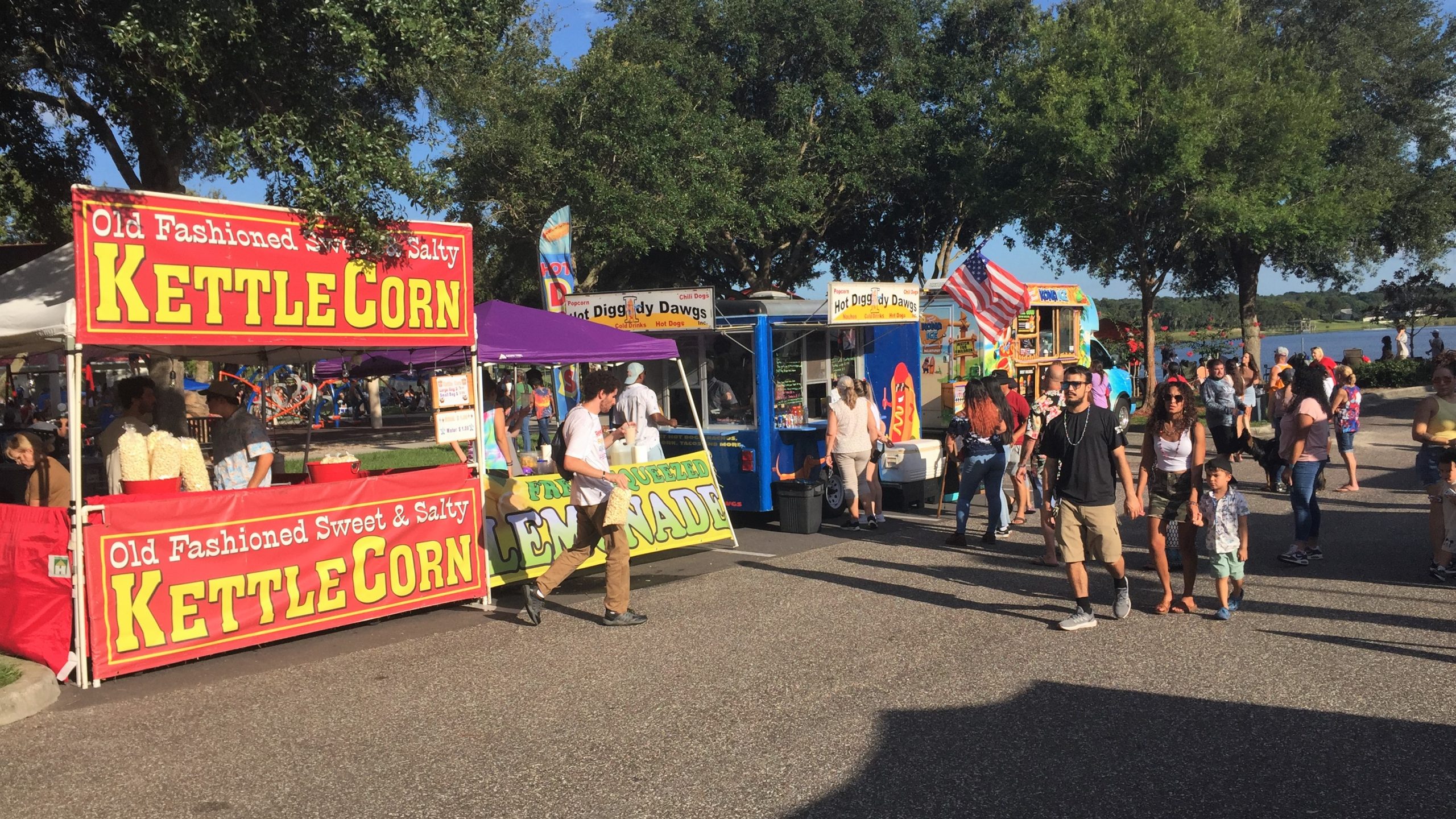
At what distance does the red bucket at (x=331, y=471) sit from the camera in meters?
8.70

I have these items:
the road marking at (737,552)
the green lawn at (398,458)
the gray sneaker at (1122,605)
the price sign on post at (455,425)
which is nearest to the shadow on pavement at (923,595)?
the gray sneaker at (1122,605)

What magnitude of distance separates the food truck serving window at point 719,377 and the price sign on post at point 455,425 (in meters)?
4.45

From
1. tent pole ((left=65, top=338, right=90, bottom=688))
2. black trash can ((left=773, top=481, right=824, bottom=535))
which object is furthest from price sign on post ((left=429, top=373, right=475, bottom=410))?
black trash can ((left=773, top=481, right=824, bottom=535))

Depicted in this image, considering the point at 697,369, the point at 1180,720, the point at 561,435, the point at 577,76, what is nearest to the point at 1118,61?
the point at 577,76

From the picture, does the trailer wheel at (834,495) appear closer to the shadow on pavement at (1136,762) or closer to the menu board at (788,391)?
the menu board at (788,391)

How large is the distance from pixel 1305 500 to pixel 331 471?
7.87 meters

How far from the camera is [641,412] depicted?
39.7 ft

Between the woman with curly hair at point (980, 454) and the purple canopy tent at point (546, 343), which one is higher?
the purple canopy tent at point (546, 343)

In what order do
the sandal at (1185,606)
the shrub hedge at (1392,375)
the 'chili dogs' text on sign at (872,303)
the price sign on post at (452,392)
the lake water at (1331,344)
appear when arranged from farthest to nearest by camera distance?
the lake water at (1331,344) < the shrub hedge at (1392,375) < the 'chili dogs' text on sign at (872,303) < the price sign on post at (452,392) < the sandal at (1185,606)

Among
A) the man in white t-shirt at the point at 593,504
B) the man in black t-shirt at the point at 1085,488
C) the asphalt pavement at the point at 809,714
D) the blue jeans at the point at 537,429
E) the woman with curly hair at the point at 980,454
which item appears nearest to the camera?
the asphalt pavement at the point at 809,714

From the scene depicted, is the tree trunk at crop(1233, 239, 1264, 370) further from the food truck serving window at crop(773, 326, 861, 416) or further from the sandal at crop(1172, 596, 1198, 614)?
the sandal at crop(1172, 596, 1198, 614)

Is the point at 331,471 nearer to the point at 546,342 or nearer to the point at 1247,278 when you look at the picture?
the point at 546,342

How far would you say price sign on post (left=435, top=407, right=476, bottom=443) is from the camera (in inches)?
344

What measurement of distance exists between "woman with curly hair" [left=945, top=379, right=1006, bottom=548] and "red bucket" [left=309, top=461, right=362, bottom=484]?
5.62 meters
